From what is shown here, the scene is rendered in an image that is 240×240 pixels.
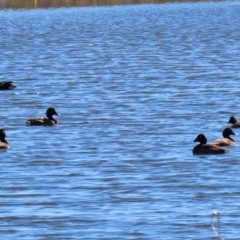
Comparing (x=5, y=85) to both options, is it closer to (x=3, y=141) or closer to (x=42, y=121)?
(x=42, y=121)

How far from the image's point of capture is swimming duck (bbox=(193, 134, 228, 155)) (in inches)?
864

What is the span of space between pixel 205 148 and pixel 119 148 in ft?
6.25

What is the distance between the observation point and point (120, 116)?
2784cm

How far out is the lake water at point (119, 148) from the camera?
53.7 feet

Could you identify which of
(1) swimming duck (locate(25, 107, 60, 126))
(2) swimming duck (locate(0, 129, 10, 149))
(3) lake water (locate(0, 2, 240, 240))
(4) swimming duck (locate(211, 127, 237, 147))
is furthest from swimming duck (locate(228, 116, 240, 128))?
(2) swimming duck (locate(0, 129, 10, 149))

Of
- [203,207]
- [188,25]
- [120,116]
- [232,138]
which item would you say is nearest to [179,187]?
[203,207]

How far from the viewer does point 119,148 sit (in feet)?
75.6

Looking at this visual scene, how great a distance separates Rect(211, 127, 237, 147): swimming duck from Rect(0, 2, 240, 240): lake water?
0.25 metres

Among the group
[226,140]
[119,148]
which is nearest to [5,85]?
[119,148]

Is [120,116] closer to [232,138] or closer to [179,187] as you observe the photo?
[232,138]

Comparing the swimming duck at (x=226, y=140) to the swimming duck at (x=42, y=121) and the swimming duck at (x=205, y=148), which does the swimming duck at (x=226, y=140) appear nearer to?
the swimming duck at (x=205, y=148)

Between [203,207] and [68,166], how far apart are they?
4452mm

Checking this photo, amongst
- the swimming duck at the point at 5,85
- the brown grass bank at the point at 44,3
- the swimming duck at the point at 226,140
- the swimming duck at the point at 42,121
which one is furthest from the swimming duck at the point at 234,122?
the brown grass bank at the point at 44,3

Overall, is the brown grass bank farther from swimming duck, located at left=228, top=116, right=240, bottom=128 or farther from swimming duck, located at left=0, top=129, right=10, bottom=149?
swimming duck, located at left=0, top=129, right=10, bottom=149
